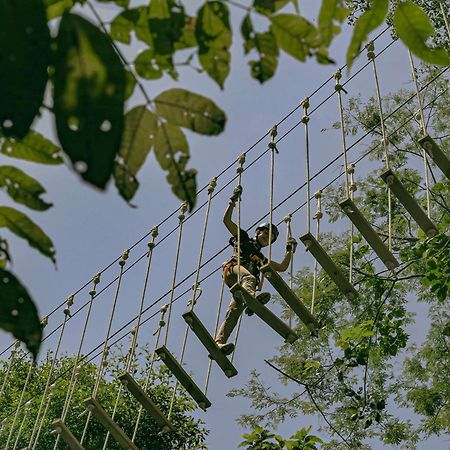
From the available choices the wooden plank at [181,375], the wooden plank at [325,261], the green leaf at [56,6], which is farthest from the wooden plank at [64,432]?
the green leaf at [56,6]

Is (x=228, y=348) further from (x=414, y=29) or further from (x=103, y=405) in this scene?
(x=103, y=405)

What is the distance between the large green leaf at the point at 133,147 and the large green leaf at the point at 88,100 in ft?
0.28

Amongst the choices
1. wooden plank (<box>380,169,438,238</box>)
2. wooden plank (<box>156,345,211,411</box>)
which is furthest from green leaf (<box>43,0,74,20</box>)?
wooden plank (<box>156,345,211,411</box>)

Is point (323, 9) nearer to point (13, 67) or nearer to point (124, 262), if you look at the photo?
point (13, 67)

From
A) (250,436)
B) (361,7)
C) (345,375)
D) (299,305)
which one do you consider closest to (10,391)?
(345,375)

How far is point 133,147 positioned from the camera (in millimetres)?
777

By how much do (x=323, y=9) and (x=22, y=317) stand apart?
0.35 metres

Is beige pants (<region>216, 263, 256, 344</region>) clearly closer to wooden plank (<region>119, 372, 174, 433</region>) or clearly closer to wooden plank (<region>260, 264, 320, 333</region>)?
wooden plank (<region>119, 372, 174, 433</region>)

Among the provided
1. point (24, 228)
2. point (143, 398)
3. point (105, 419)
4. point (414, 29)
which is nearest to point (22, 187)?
point (24, 228)

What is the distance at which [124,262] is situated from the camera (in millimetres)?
6820

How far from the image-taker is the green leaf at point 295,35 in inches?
31.7

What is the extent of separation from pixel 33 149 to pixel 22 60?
14 cm

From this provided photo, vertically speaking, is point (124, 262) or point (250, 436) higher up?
point (124, 262)

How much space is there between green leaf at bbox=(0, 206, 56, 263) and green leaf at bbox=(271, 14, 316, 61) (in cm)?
25
